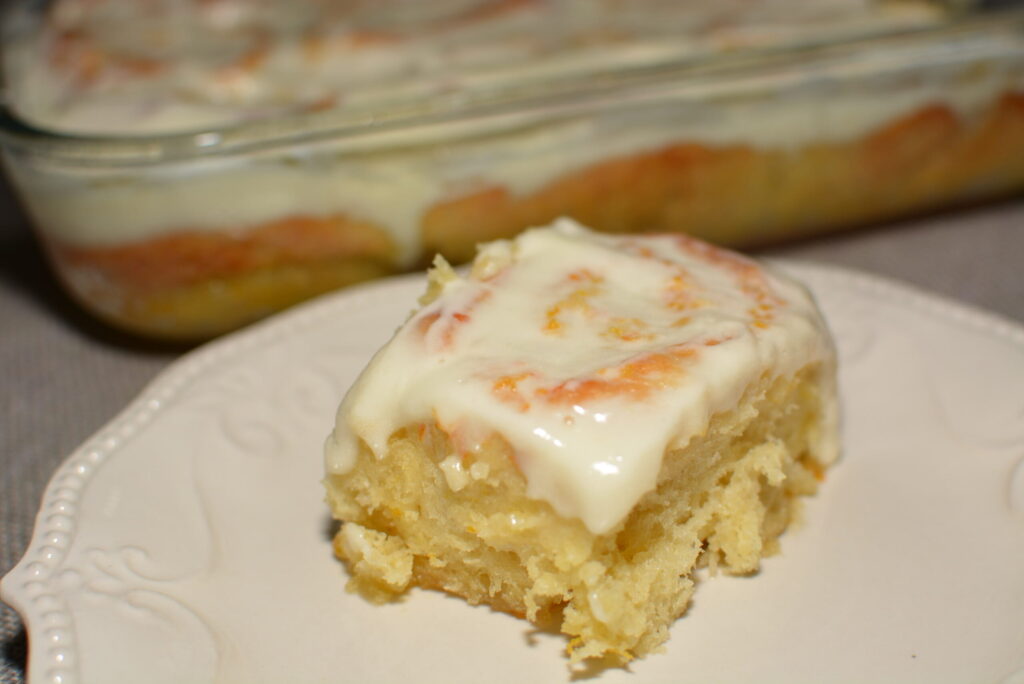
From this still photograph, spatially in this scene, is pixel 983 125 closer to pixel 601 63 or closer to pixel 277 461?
pixel 601 63

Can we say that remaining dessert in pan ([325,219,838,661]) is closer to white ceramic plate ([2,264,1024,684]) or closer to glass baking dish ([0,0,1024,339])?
white ceramic plate ([2,264,1024,684])

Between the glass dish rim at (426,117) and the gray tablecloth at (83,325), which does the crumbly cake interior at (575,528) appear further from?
the glass dish rim at (426,117)

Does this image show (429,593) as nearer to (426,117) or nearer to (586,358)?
(586,358)

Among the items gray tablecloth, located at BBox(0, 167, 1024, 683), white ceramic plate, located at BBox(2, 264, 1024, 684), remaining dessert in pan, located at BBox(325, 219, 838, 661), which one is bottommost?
gray tablecloth, located at BBox(0, 167, 1024, 683)

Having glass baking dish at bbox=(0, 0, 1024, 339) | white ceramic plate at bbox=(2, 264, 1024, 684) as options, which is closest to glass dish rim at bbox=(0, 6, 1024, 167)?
glass baking dish at bbox=(0, 0, 1024, 339)

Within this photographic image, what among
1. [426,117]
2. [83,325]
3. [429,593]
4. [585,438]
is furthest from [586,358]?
[83,325]

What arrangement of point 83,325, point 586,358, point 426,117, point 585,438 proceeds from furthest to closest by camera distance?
point 83,325 < point 426,117 < point 586,358 < point 585,438

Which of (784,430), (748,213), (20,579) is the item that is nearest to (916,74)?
(748,213)
